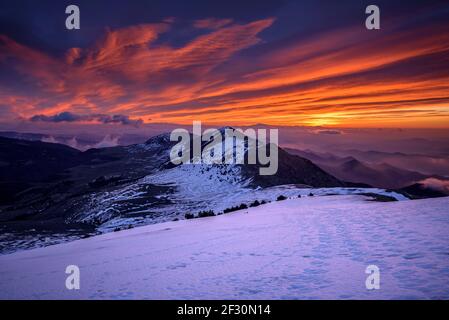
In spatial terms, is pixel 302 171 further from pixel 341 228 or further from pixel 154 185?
pixel 341 228

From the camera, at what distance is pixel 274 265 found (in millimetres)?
8445

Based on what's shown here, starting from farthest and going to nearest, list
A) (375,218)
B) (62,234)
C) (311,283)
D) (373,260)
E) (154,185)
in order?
(154,185)
(62,234)
(375,218)
(373,260)
(311,283)

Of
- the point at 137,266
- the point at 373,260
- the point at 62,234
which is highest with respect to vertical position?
the point at 373,260

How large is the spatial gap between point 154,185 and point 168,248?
70.9 metres

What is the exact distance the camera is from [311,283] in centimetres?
692

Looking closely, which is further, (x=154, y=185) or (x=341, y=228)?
(x=154, y=185)

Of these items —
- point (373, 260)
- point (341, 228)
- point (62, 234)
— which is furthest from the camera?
point (62, 234)

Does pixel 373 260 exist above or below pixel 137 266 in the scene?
above

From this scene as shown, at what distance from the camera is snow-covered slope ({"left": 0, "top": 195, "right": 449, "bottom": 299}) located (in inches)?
264

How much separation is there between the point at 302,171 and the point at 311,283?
9034 centimetres

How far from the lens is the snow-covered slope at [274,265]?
6.70 meters

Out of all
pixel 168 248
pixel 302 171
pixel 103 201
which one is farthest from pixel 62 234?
pixel 302 171
